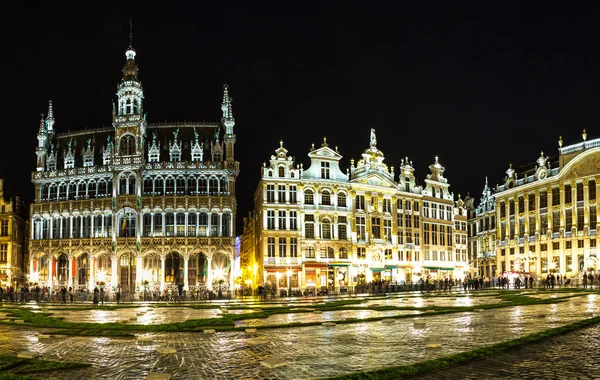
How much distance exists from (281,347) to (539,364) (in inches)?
288

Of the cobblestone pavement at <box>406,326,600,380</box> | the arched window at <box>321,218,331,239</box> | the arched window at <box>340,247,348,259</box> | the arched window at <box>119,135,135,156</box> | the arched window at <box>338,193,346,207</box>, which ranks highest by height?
the arched window at <box>119,135,135,156</box>

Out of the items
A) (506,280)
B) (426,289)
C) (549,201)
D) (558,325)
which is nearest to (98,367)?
(558,325)

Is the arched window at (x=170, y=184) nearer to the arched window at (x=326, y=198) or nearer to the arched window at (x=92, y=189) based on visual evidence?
the arched window at (x=92, y=189)

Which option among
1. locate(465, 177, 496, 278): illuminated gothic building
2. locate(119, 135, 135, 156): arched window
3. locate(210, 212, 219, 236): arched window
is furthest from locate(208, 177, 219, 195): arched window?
locate(465, 177, 496, 278): illuminated gothic building

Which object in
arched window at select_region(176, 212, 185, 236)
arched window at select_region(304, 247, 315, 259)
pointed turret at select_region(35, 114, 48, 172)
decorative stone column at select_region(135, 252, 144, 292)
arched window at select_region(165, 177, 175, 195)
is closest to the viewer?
decorative stone column at select_region(135, 252, 144, 292)

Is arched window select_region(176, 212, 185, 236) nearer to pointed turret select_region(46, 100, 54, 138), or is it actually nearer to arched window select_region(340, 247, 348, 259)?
arched window select_region(340, 247, 348, 259)

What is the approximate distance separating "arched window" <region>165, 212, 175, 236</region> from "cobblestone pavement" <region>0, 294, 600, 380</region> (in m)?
53.5

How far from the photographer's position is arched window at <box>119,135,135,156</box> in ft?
268

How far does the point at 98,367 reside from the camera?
49.4 feet

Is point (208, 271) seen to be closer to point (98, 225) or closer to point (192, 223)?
point (192, 223)

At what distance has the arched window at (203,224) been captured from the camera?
263 feet

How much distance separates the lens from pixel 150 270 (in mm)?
78812

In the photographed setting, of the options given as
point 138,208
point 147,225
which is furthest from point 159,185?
point 147,225

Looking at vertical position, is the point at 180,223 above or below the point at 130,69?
below
